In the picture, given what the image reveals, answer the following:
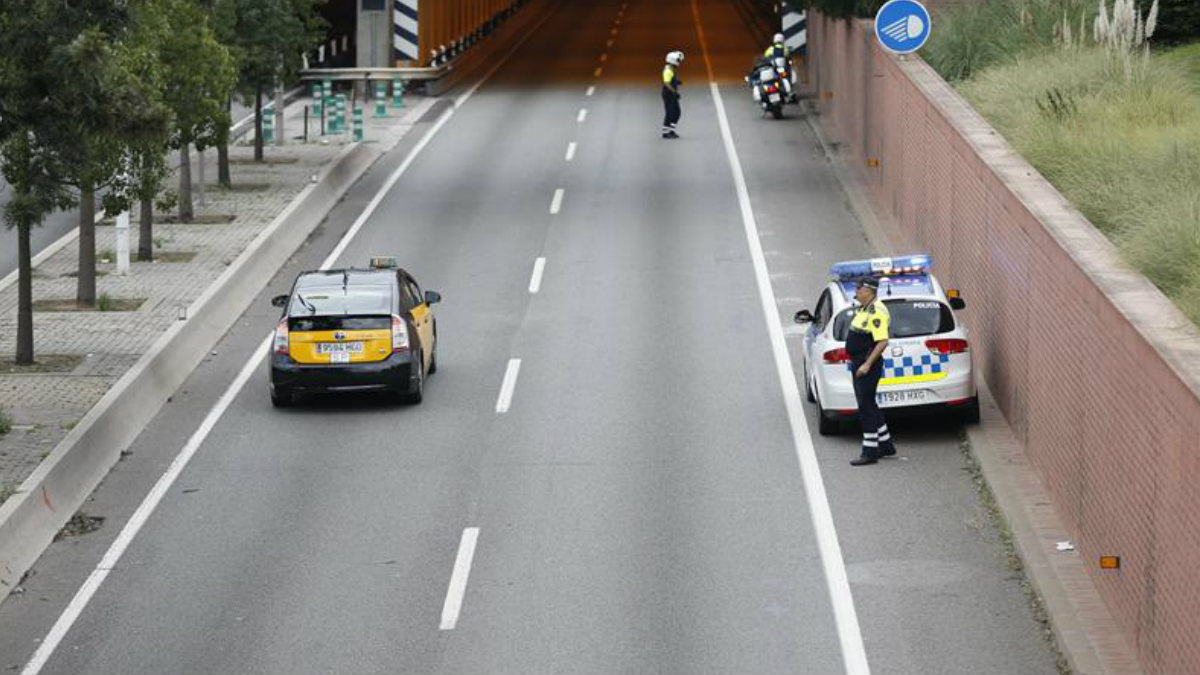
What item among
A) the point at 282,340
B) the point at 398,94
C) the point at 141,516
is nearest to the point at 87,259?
the point at 282,340

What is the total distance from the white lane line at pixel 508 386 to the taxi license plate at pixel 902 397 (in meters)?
4.49

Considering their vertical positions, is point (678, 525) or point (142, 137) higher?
point (142, 137)

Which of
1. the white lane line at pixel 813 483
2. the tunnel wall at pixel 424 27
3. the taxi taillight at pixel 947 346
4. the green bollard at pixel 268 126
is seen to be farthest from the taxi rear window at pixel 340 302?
Result: the tunnel wall at pixel 424 27

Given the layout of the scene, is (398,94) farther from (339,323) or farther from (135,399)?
(135,399)

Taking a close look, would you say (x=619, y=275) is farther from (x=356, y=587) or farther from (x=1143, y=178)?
(x=356, y=587)

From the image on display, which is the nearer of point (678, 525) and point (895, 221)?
point (678, 525)

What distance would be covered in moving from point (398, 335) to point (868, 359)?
566cm

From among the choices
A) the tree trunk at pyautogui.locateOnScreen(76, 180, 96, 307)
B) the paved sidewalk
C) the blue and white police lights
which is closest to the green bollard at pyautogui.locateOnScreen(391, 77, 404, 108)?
the paved sidewalk

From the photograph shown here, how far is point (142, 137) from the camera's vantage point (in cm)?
2108

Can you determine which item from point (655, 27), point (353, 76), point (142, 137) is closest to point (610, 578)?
point (142, 137)

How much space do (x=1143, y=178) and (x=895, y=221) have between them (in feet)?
37.2

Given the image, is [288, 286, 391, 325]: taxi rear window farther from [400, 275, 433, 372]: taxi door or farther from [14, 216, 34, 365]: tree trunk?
[14, 216, 34, 365]: tree trunk

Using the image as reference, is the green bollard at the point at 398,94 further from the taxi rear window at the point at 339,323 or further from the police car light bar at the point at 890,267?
the police car light bar at the point at 890,267

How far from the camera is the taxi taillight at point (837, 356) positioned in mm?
20891
